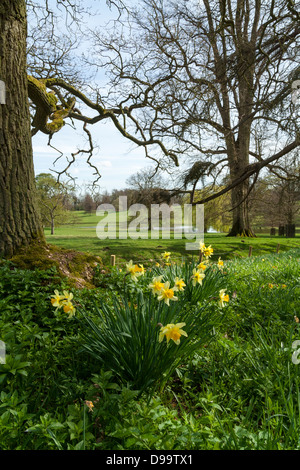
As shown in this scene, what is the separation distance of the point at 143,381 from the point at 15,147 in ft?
10.7

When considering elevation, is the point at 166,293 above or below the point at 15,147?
below

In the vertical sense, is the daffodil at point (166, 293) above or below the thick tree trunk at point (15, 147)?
below

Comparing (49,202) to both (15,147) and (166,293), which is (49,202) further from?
(166,293)

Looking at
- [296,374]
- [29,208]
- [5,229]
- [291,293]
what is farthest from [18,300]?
[291,293]

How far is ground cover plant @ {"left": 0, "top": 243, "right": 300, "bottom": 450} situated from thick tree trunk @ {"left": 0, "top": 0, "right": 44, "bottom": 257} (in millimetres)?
985

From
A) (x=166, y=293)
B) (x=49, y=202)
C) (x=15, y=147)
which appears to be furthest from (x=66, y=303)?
(x=49, y=202)

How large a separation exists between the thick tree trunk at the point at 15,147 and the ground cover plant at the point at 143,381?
0.99 m

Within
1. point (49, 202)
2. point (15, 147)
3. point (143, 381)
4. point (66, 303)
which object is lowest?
point (143, 381)

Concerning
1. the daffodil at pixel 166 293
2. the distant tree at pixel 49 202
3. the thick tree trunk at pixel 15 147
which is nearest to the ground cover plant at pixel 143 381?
the daffodil at pixel 166 293

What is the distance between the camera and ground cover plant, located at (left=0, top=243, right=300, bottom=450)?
1.51 metres

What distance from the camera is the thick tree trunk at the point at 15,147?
151 inches

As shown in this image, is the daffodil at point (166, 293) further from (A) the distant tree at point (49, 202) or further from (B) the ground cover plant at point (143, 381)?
(A) the distant tree at point (49, 202)

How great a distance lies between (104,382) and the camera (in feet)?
5.82

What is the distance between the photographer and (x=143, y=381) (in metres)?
1.94
